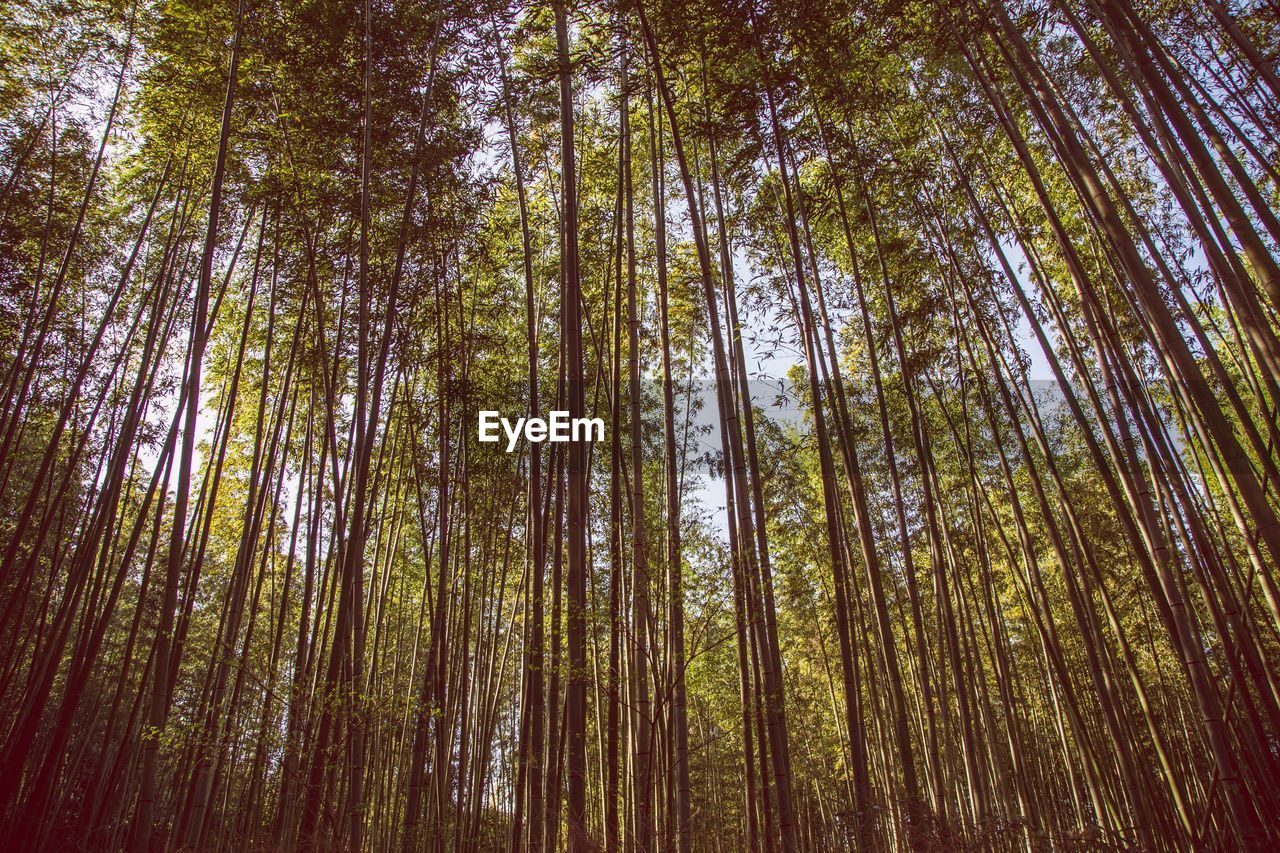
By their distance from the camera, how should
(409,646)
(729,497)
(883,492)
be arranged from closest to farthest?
1. (729,497)
2. (883,492)
3. (409,646)

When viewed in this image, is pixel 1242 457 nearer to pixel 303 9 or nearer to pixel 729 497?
pixel 729 497

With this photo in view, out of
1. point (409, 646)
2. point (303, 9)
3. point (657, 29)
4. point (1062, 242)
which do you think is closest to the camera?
point (1062, 242)

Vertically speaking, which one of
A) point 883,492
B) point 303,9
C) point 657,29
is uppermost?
point 303,9

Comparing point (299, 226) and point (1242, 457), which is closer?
point (1242, 457)

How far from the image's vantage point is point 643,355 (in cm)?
705

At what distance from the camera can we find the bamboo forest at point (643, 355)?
329cm

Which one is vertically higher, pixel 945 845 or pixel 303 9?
pixel 303 9

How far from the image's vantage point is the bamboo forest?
329 cm

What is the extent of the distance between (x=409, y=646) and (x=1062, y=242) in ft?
33.3

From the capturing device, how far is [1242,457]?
1794 millimetres

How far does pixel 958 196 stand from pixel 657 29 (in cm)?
247

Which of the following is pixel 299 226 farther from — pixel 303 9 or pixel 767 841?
pixel 767 841

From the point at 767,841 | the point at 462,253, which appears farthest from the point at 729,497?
the point at 462,253

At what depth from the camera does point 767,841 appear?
4191 millimetres
